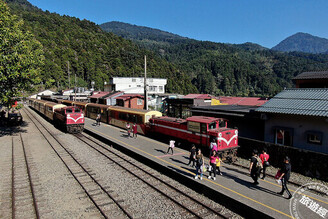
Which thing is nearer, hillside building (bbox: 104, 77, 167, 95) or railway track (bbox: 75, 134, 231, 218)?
railway track (bbox: 75, 134, 231, 218)

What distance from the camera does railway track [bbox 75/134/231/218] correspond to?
9523mm

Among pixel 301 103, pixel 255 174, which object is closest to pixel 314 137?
pixel 301 103

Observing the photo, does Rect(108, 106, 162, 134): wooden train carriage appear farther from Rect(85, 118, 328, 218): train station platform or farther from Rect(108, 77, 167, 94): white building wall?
Rect(108, 77, 167, 94): white building wall

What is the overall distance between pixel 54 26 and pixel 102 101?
116 meters

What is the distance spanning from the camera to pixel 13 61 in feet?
71.8

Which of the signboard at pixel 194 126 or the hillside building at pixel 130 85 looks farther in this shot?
the hillside building at pixel 130 85

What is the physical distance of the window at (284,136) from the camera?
16.1 m

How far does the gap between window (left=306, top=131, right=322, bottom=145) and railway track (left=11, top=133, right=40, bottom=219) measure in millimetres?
16181

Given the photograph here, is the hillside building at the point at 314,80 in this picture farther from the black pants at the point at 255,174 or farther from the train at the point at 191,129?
the black pants at the point at 255,174

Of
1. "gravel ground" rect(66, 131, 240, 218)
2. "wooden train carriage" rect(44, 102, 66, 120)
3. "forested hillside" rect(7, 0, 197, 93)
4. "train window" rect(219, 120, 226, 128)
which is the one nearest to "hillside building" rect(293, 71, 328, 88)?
"train window" rect(219, 120, 226, 128)

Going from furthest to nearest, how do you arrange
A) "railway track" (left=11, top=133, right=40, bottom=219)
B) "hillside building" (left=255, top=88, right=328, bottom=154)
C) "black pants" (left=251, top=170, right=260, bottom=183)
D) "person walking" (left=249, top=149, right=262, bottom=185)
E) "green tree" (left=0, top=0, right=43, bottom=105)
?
"green tree" (left=0, top=0, right=43, bottom=105) < "hillside building" (left=255, top=88, right=328, bottom=154) < "black pants" (left=251, top=170, right=260, bottom=183) < "person walking" (left=249, top=149, right=262, bottom=185) < "railway track" (left=11, top=133, right=40, bottom=219)

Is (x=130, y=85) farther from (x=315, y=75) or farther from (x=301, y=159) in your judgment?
(x=301, y=159)

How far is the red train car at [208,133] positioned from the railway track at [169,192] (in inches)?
190

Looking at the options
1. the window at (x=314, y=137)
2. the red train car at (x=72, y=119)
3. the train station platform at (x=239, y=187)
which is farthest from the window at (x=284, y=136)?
the red train car at (x=72, y=119)
